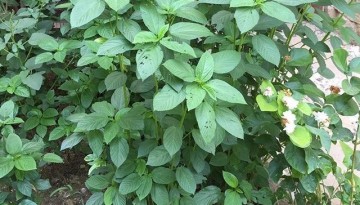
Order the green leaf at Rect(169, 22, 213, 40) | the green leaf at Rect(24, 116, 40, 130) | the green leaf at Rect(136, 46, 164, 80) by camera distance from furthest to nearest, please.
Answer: the green leaf at Rect(24, 116, 40, 130) < the green leaf at Rect(169, 22, 213, 40) < the green leaf at Rect(136, 46, 164, 80)

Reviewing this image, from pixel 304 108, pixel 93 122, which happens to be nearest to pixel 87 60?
pixel 93 122

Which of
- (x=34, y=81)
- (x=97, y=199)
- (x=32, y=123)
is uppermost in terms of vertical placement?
(x=34, y=81)

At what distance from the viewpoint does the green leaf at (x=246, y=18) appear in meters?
1.36

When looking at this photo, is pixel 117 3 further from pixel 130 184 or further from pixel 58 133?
pixel 58 133

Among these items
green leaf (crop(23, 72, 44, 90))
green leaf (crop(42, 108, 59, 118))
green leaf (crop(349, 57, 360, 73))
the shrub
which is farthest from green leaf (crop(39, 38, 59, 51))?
green leaf (crop(349, 57, 360, 73))

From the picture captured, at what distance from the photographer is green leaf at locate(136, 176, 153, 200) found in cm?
162

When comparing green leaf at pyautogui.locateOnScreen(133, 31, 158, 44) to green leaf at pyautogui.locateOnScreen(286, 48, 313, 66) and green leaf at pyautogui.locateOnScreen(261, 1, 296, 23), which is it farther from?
green leaf at pyautogui.locateOnScreen(286, 48, 313, 66)

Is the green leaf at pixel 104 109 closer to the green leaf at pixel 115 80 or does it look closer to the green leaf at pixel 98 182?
the green leaf at pixel 115 80

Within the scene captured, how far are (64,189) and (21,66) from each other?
640 millimetres

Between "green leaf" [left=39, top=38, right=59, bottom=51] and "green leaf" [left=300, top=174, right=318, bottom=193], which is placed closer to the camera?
"green leaf" [left=300, top=174, right=318, bottom=193]

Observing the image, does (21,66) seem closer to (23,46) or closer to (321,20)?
(23,46)

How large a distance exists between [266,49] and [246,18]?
18cm

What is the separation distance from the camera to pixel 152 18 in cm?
143

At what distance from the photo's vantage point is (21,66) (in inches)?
87.4
